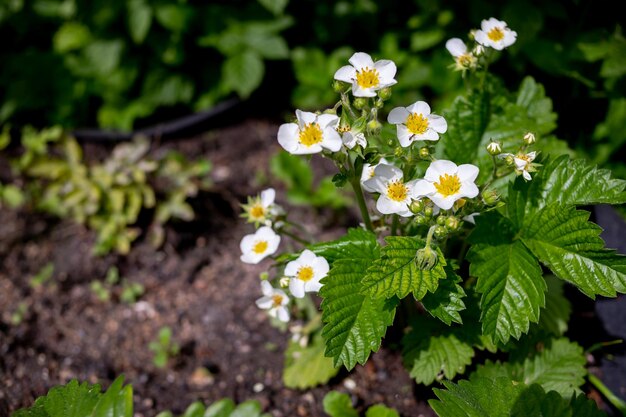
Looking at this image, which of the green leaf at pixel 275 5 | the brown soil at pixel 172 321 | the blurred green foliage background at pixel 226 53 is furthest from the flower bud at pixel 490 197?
the green leaf at pixel 275 5

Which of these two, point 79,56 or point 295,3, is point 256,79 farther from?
point 79,56

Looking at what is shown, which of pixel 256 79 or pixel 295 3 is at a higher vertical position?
pixel 295 3

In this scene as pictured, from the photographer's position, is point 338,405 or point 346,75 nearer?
point 346,75

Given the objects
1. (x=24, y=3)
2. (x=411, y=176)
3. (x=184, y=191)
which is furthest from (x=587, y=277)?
(x=24, y=3)

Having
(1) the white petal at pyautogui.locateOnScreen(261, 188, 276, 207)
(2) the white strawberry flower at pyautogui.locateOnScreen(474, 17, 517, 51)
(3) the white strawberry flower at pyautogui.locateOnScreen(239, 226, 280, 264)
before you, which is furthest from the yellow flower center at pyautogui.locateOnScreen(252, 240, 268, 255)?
(2) the white strawberry flower at pyautogui.locateOnScreen(474, 17, 517, 51)

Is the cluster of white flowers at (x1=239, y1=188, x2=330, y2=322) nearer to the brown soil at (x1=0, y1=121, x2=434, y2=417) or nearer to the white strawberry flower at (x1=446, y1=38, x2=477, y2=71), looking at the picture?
the brown soil at (x1=0, y1=121, x2=434, y2=417)

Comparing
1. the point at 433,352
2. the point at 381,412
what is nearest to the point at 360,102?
the point at 433,352

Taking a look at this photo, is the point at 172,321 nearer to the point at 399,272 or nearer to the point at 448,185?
the point at 399,272
